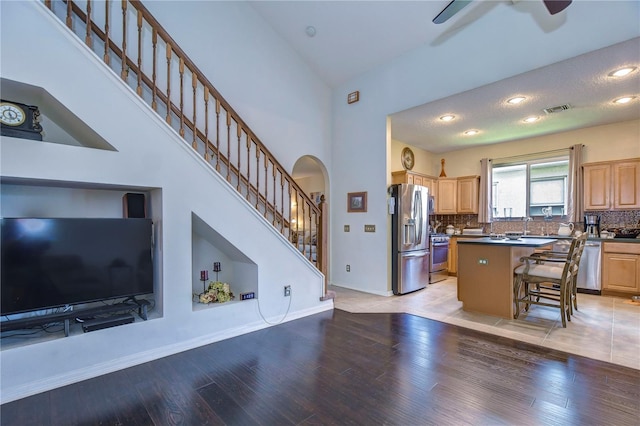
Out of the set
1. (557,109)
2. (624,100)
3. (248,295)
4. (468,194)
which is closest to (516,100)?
(557,109)

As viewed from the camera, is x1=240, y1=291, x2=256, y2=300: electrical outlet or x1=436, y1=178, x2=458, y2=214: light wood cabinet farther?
x1=436, y1=178, x2=458, y2=214: light wood cabinet

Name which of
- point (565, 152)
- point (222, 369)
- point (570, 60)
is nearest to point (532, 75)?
point (570, 60)

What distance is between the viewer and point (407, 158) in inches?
245

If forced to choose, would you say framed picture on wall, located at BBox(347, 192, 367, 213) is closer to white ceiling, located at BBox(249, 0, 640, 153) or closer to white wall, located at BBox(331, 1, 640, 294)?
white wall, located at BBox(331, 1, 640, 294)

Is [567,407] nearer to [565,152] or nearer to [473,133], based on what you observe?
[473,133]

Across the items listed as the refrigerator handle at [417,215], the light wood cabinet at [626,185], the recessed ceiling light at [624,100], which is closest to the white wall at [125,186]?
the refrigerator handle at [417,215]

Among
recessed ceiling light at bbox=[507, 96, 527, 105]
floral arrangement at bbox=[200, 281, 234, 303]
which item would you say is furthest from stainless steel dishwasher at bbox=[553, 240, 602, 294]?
floral arrangement at bbox=[200, 281, 234, 303]

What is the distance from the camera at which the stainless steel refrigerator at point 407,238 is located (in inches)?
182

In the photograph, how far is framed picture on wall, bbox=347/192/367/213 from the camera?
4.88 m

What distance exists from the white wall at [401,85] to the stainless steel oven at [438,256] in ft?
4.55

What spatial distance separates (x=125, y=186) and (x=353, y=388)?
253 centimetres

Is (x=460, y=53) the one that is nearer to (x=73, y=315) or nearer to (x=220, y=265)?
(x=220, y=265)

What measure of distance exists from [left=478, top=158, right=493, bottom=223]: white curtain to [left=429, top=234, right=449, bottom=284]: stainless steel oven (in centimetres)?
97

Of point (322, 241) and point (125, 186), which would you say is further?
point (322, 241)
